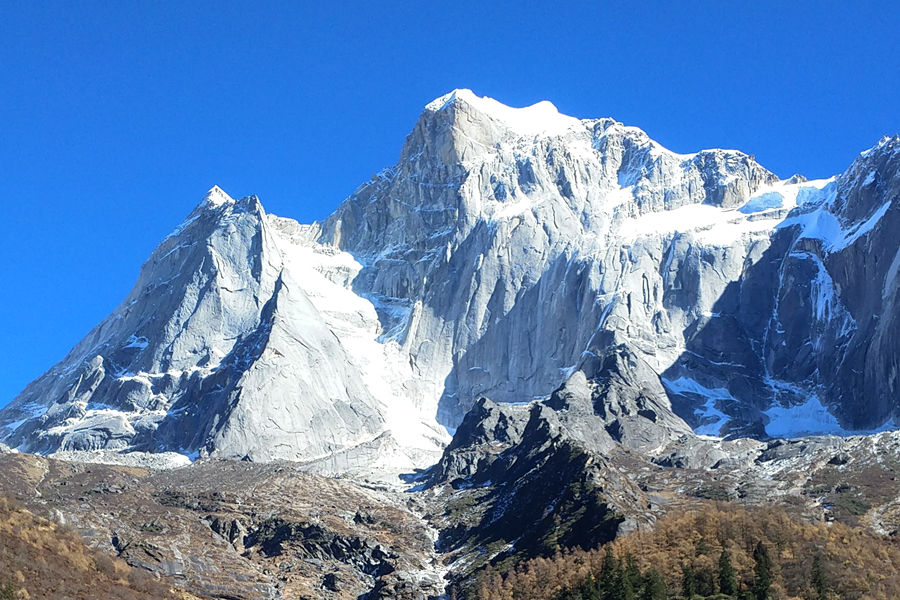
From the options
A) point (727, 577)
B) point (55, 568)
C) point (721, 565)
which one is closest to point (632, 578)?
point (721, 565)

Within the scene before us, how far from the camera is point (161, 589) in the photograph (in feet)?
505

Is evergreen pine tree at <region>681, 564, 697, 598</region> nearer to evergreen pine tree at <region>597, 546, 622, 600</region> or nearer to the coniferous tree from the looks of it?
the coniferous tree

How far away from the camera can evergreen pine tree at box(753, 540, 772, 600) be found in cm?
15812

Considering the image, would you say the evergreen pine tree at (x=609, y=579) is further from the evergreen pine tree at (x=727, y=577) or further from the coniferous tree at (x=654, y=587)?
the evergreen pine tree at (x=727, y=577)

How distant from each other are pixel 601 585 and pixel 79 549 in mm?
59825

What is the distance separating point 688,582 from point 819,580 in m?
14.8

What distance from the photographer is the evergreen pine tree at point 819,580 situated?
518 feet

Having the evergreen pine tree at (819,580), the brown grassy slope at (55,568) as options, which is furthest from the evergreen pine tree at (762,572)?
the brown grassy slope at (55,568)

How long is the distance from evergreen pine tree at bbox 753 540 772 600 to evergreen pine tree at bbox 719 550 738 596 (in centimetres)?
246

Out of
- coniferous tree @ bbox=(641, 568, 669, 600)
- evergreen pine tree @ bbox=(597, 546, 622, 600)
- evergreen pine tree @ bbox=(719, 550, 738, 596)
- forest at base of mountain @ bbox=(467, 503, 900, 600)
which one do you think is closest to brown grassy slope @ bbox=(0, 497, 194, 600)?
evergreen pine tree @ bbox=(597, 546, 622, 600)

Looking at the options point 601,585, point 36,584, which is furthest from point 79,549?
point 601,585

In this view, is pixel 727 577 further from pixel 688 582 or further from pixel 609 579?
pixel 609 579

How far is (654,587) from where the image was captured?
160 metres

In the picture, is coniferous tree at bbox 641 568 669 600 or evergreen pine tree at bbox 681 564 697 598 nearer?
coniferous tree at bbox 641 568 669 600
